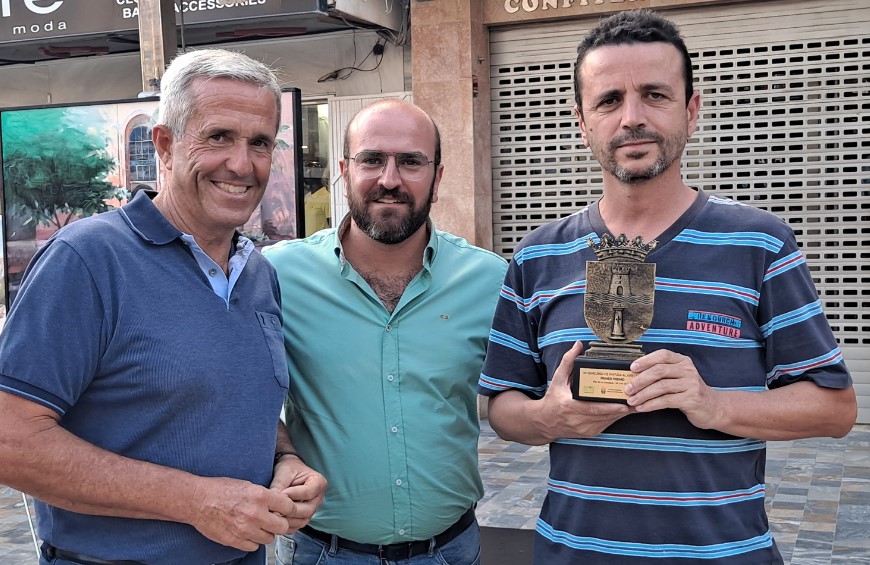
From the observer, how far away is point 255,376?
2.40m

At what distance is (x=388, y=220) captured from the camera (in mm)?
3014

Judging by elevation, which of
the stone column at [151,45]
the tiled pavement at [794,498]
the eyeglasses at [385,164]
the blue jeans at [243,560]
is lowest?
the tiled pavement at [794,498]

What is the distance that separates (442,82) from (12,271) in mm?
4278

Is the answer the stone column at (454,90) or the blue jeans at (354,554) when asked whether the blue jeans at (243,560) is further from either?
the stone column at (454,90)

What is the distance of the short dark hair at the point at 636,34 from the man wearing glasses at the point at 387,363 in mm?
832

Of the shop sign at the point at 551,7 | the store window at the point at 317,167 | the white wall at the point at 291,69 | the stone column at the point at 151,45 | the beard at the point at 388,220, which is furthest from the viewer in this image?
the store window at the point at 317,167

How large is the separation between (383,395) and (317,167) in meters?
7.65

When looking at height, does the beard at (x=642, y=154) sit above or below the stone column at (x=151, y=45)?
below

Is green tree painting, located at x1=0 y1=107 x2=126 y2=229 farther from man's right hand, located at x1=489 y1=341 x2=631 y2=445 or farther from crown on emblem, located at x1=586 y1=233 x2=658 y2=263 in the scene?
crown on emblem, located at x1=586 y1=233 x2=658 y2=263

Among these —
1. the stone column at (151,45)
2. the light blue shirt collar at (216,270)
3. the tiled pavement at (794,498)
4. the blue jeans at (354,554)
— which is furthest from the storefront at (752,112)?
the light blue shirt collar at (216,270)

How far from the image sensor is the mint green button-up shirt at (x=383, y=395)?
2875 mm

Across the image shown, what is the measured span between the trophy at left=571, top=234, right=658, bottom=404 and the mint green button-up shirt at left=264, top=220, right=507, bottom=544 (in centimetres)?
77

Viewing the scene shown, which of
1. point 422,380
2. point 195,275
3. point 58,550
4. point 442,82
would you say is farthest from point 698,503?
point 442,82

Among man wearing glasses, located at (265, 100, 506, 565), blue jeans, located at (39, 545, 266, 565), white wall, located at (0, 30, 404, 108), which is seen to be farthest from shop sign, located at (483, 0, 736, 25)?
blue jeans, located at (39, 545, 266, 565)
